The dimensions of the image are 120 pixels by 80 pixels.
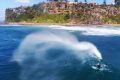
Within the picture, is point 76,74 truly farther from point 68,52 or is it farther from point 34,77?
point 68,52

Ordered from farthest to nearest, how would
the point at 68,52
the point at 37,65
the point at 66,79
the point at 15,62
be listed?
the point at 68,52 < the point at 15,62 < the point at 37,65 < the point at 66,79

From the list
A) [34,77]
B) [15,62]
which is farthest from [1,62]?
[34,77]

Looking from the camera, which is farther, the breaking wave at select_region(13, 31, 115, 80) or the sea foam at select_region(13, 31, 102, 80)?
the sea foam at select_region(13, 31, 102, 80)

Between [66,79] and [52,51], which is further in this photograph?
[52,51]

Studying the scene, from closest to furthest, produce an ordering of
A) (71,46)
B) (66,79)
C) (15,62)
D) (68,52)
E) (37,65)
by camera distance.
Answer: (66,79) < (37,65) < (15,62) < (68,52) < (71,46)

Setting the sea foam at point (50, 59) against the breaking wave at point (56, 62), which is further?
the sea foam at point (50, 59)

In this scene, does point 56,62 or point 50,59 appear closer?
point 56,62

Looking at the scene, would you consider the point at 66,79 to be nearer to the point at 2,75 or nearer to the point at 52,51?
the point at 2,75

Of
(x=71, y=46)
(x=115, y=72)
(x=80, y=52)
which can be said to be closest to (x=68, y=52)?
(x=80, y=52)

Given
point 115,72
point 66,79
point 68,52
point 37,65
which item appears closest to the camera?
point 66,79
